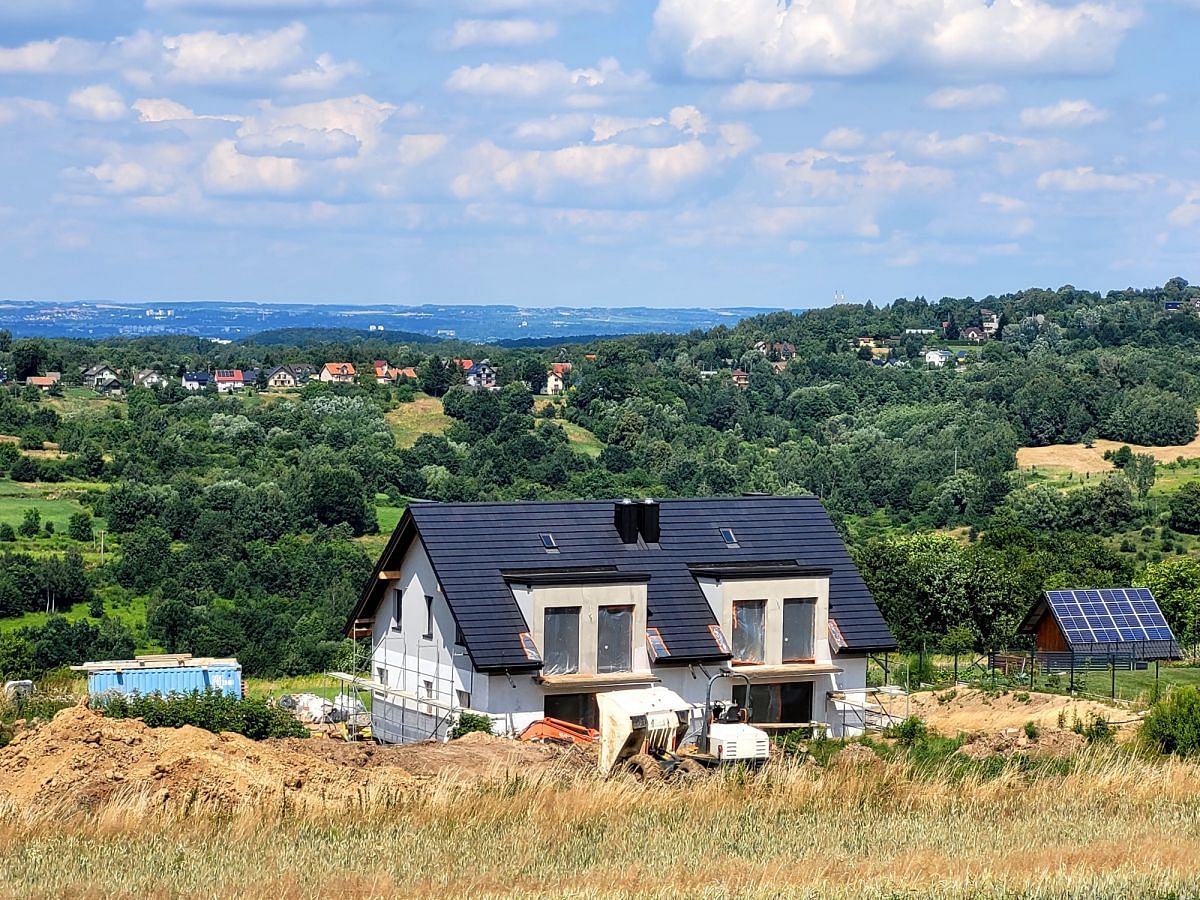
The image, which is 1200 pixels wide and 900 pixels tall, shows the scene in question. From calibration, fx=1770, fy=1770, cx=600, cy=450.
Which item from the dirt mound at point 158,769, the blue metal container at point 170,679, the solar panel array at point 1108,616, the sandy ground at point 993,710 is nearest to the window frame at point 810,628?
the sandy ground at point 993,710

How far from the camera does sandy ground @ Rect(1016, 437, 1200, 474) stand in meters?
128

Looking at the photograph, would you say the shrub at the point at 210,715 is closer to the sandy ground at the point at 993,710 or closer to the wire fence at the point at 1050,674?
the sandy ground at the point at 993,710

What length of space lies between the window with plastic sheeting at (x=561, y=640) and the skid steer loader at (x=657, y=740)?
4.16m

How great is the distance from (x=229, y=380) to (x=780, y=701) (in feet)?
528

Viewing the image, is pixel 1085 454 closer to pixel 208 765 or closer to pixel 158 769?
pixel 208 765

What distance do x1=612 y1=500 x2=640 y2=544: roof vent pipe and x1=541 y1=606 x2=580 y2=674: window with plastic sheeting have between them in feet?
6.80

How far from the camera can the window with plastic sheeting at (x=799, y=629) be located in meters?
28.4

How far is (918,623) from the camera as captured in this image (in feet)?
164

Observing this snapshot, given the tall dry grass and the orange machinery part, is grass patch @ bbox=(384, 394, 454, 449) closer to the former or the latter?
the orange machinery part

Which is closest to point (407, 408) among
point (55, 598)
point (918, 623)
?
point (55, 598)

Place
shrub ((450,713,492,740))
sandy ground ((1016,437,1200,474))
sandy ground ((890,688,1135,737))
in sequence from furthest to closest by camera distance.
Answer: sandy ground ((1016,437,1200,474))
sandy ground ((890,688,1135,737))
shrub ((450,713,492,740))

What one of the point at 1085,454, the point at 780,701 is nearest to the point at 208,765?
the point at 780,701

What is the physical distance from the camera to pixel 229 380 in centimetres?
18362

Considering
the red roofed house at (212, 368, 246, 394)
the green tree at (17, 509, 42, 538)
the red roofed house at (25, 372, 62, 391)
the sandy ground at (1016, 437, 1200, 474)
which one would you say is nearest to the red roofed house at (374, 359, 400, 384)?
the red roofed house at (212, 368, 246, 394)
